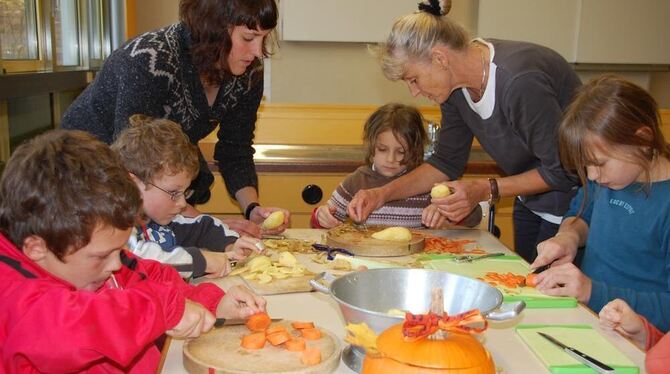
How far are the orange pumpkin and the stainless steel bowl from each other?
0.17 metres

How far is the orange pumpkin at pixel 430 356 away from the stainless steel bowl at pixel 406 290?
17cm

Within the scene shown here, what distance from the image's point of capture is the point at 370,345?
34.1 inches

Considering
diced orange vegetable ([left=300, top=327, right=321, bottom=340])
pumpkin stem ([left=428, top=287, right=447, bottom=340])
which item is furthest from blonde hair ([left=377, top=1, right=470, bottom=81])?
pumpkin stem ([left=428, top=287, right=447, bottom=340])

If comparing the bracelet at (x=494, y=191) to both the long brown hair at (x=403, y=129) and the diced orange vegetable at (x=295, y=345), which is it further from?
the diced orange vegetable at (x=295, y=345)

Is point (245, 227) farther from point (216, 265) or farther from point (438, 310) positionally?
point (438, 310)

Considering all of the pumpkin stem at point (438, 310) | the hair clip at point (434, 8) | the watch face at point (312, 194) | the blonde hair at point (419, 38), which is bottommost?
the watch face at point (312, 194)

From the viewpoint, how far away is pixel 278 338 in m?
1.04

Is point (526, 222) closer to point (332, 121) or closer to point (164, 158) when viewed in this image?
point (164, 158)

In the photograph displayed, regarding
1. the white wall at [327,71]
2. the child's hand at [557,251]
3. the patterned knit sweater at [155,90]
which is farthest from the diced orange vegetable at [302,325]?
the white wall at [327,71]

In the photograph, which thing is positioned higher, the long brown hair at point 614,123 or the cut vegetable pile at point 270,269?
the long brown hair at point 614,123

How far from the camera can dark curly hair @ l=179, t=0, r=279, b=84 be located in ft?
5.65

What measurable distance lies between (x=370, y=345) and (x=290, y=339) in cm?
22

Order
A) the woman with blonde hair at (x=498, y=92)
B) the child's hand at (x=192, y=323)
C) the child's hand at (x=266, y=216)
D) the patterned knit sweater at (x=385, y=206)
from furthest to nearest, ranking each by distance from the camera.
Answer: the patterned knit sweater at (x=385, y=206) → the child's hand at (x=266, y=216) → the woman with blonde hair at (x=498, y=92) → the child's hand at (x=192, y=323)

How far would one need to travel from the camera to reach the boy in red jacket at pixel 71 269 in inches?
37.2
